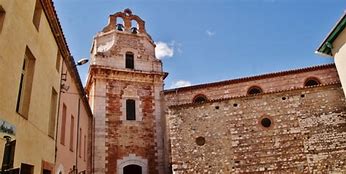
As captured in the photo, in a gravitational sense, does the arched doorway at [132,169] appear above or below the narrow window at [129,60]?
below

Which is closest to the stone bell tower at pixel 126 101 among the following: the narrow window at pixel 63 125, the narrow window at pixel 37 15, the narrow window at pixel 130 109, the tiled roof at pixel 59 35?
the narrow window at pixel 130 109

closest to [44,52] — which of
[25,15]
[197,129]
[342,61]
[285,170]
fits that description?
[25,15]

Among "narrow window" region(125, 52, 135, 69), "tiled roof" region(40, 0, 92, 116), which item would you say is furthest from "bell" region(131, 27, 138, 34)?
"tiled roof" region(40, 0, 92, 116)

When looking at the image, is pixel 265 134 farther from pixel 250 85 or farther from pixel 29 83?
pixel 29 83

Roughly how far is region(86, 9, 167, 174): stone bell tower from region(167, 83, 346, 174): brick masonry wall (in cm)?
330

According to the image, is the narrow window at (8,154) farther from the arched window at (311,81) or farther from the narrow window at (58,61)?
the arched window at (311,81)

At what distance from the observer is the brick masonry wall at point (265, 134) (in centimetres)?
1419

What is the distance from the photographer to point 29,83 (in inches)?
270

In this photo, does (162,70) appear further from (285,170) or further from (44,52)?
(44,52)

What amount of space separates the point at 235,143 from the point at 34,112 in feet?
34.6

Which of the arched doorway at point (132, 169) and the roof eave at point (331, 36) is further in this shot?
the arched doorway at point (132, 169)

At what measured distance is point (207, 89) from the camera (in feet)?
67.4

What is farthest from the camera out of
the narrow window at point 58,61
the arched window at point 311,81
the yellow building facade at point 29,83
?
the arched window at point 311,81

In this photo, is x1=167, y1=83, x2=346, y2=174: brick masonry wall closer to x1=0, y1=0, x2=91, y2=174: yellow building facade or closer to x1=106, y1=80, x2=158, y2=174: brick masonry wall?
x1=106, y1=80, x2=158, y2=174: brick masonry wall
